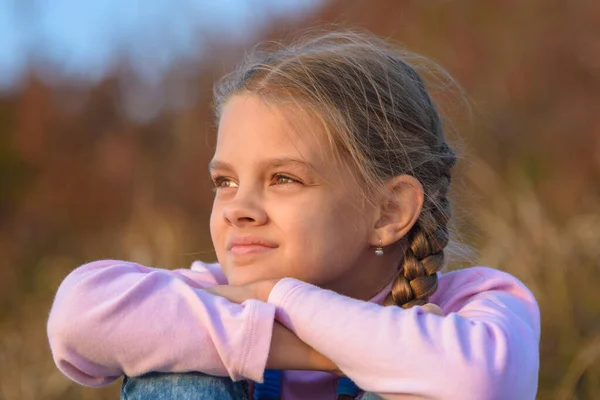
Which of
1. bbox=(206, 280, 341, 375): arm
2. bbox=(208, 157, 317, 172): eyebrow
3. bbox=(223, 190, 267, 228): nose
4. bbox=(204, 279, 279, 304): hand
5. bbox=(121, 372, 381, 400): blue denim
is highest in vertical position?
bbox=(208, 157, 317, 172): eyebrow

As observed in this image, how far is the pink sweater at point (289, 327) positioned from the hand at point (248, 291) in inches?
2.1

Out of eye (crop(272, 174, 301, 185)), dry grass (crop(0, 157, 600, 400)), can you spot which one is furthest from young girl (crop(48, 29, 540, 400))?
dry grass (crop(0, 157, 600, 400))

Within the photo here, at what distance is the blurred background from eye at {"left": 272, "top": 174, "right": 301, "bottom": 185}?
2.49ft

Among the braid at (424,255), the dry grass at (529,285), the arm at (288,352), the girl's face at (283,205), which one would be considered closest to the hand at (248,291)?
the arm at (288,352)

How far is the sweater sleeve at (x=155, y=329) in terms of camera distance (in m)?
2.03

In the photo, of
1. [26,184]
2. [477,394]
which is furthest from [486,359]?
[26,184]

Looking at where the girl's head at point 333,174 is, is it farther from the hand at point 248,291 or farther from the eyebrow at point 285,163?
the hand at point 248,291

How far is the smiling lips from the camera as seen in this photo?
2.34m

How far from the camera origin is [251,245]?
7.72ft

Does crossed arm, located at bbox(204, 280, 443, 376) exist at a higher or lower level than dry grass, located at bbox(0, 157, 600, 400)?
higher

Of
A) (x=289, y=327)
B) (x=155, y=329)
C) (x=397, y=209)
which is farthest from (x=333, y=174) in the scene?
(x=155, y=329)

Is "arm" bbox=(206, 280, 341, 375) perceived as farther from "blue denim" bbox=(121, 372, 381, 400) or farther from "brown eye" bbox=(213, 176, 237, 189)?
"brown eye" bbox=(213, 176, 237, 189)

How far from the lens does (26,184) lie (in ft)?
29.3

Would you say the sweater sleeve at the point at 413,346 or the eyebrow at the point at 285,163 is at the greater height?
the eyebrow at the point at 285,163
